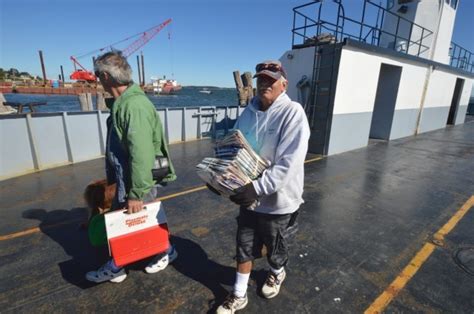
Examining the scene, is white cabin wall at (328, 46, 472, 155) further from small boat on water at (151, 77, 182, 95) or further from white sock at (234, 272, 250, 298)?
small boat on water at (151, 77, 182, 95)

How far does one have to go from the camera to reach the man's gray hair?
202 centimetres

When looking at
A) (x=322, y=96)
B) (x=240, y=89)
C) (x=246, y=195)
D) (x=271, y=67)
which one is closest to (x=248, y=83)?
(x=240, y=89)

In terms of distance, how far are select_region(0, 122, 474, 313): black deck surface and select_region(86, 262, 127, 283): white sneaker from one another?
0.07 metres

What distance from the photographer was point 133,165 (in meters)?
1.99

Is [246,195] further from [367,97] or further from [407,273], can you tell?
[367,97]

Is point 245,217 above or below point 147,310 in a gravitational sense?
above

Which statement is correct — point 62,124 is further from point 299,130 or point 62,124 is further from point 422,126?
point 422,126

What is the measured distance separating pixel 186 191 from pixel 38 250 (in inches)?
93.7

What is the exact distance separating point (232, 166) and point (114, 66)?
1307 millimetres

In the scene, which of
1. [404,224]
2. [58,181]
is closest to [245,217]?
[404,224]

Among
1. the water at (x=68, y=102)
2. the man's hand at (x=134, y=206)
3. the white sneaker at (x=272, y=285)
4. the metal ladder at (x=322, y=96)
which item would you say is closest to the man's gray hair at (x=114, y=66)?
the man's hand at (x=134, y=206)

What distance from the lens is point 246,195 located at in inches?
66.8

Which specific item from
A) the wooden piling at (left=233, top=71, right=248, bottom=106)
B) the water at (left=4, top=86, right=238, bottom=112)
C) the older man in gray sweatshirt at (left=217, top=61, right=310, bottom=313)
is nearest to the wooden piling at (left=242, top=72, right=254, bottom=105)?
the wooden piling at (left=233, top=71, right=248, bottom=106)

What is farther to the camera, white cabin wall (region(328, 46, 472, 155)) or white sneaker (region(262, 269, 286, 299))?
white cabin wall (region(328, 46, 472, 155))
